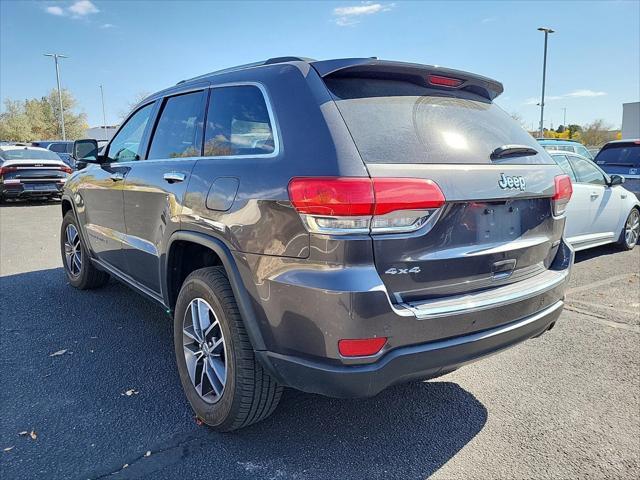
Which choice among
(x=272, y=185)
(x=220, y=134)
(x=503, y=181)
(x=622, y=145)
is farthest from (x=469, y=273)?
(x=622, y=145)

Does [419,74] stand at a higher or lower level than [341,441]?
higher

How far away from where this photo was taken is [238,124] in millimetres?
2680

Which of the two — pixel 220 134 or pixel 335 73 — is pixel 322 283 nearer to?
pixel 335 73

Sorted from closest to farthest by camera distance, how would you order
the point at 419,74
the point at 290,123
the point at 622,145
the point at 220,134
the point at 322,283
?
the point at 322,283, the point at 290,123, the point at 419,74, the point at 220,134, the point at 622,145

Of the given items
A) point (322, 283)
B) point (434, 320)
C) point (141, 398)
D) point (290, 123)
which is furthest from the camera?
point (141, 398)

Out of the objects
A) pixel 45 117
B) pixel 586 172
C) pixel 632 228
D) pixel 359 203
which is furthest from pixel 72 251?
pixel 45 117

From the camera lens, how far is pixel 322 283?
1960 millimetres

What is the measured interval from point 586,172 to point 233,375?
244 inches

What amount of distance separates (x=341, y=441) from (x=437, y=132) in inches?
66.2

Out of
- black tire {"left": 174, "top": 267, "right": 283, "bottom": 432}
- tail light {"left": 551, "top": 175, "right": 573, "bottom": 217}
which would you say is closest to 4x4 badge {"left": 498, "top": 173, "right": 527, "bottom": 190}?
tail light {"left": 551, "top": 175, "right": 573, "bottom": 217}

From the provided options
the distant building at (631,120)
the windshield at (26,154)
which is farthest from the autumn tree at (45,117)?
the distant building at (631,120)

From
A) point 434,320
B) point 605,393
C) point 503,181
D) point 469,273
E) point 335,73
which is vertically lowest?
point 605,393

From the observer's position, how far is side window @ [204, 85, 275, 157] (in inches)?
96.6

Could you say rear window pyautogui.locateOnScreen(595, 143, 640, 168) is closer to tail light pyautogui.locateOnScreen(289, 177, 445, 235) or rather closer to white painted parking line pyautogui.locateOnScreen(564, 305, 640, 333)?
white painted parking line pyautogui.locateOnScreen(564, 305, 640, 333)
